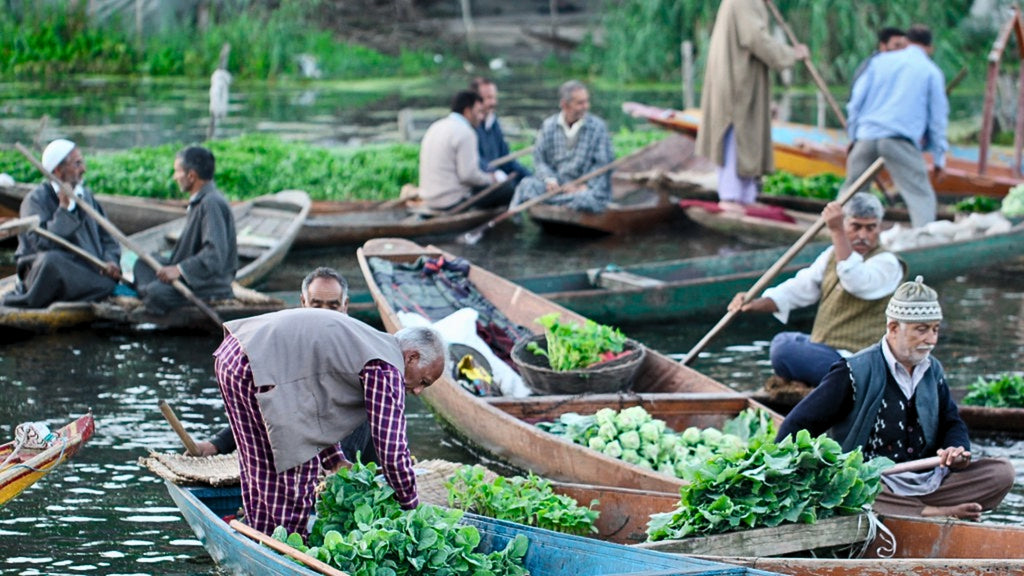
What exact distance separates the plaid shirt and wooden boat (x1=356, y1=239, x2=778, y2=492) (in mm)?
1376

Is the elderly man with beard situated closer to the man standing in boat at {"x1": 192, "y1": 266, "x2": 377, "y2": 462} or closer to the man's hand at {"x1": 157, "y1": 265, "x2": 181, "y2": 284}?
the man standing in boat at {"x1": 192, "y1": 266, "x2": 377, "y2": 462}

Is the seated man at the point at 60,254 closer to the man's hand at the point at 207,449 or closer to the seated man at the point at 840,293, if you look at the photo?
the man's hand at the point at 207,449

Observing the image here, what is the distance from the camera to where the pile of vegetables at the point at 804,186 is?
12.3 m

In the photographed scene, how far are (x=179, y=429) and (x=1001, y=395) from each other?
418cm

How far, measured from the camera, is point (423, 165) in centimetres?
1162

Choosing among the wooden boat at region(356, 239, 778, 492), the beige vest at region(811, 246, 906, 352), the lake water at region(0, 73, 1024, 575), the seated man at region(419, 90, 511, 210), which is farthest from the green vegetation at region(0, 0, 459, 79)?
the beige vest at region(811, 246, 906, 352)

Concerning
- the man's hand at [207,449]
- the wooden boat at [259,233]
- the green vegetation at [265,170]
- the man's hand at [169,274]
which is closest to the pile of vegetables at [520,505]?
the man's hand at [207,449]

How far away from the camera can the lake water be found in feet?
18.5

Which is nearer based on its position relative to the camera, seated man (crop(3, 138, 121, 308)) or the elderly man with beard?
the elderly man with beard

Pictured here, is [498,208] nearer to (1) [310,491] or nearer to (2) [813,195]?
(2) [813,195]

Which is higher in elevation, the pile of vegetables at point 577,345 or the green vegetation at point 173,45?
the green vegetation at point 173,45

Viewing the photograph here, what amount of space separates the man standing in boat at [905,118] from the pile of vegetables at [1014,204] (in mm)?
679

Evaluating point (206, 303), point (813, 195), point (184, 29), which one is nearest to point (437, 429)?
point (206, 303)

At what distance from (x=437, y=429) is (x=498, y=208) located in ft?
15.8
